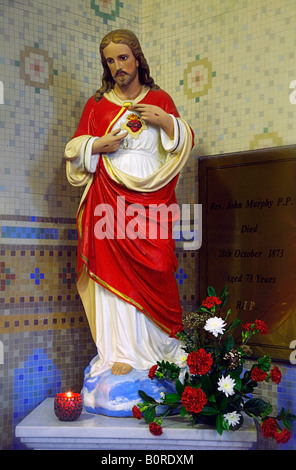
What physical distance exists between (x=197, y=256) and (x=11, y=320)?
104 centimetres

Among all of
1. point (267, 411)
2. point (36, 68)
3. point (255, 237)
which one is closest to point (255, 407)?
point (267, 411)

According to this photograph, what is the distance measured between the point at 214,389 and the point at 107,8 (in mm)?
2263

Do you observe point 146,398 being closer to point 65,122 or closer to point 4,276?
point 4,276

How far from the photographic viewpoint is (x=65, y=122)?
341cm

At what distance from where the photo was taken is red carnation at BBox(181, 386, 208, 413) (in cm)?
247

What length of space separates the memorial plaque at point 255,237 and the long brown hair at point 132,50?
0.63m

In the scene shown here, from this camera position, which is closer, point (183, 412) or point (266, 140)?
point (183, 412)

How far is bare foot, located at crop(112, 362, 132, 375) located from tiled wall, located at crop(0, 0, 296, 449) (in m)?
0.63

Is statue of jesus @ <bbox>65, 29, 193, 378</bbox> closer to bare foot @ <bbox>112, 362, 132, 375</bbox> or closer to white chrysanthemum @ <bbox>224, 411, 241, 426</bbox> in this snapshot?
bare foot @ <bbox>112, 362, 132, 375</bbox>

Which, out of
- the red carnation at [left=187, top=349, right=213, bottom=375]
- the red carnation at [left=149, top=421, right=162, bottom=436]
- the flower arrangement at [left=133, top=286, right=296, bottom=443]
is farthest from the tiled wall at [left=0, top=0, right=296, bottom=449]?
the red carnation at [left=149, top=421, right=162, bottom=436]

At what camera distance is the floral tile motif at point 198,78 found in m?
3.46
